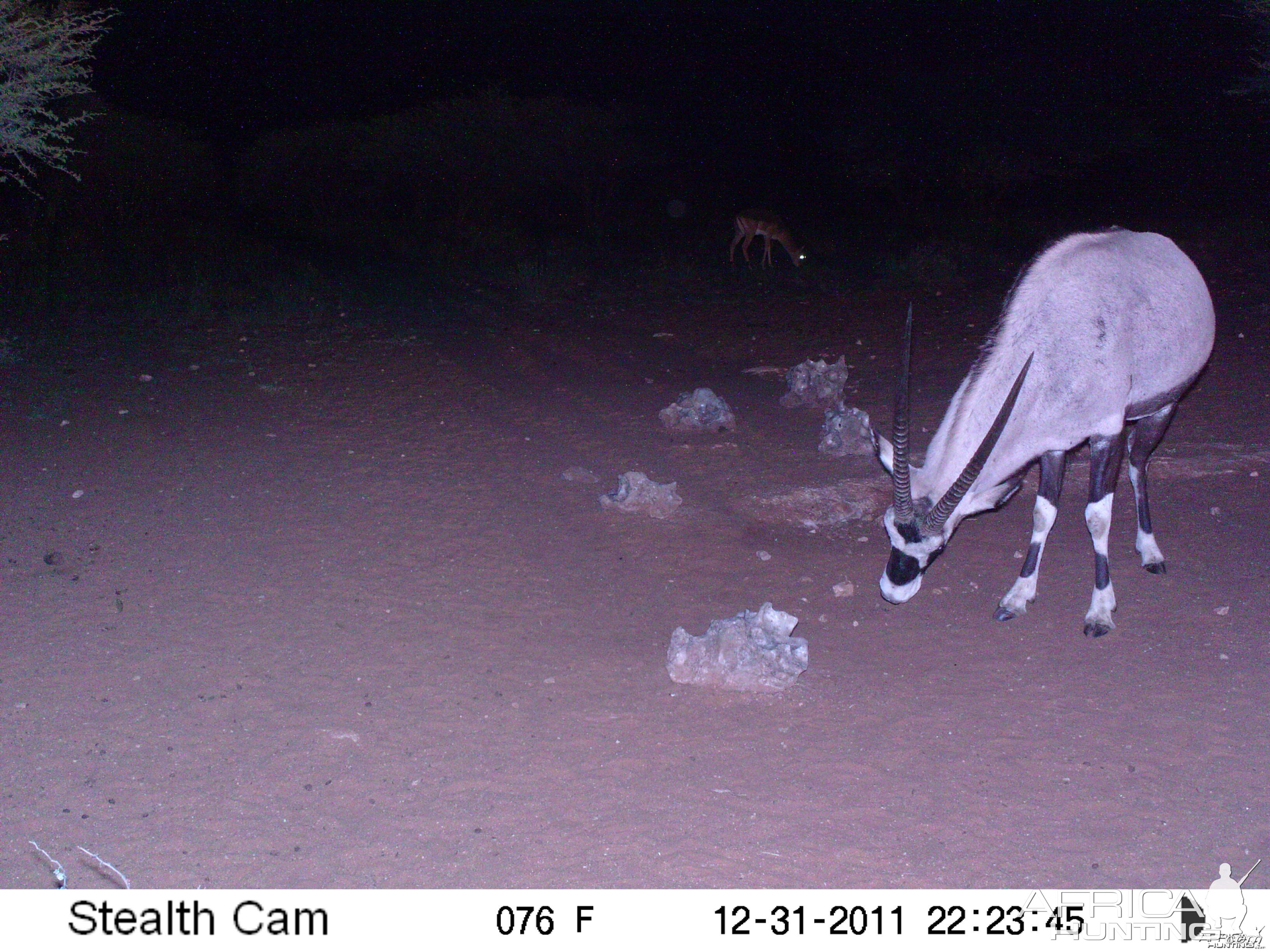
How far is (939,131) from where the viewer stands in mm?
25000

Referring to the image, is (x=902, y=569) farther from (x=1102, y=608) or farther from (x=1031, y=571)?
(x=1102, y=608)

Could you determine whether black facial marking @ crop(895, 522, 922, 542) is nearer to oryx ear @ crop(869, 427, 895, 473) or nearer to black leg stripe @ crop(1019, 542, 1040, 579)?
oryx ear @ crop(869, 427, 895, 473)

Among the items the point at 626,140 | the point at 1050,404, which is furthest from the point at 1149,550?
the point at 626,140

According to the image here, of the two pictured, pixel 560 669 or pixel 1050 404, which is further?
pixel 1050 404

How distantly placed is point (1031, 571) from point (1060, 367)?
43.8 inches

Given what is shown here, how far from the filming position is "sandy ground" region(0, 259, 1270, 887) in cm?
377

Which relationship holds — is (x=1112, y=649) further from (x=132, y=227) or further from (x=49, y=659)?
(x=132, y=227)

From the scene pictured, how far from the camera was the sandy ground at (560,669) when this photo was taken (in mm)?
3768

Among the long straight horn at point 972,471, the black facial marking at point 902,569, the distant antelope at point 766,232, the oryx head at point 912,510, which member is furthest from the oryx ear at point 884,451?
the distant antelope at point 766,232

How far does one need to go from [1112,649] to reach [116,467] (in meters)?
6.52

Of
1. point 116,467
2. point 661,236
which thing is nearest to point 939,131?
point 661,236

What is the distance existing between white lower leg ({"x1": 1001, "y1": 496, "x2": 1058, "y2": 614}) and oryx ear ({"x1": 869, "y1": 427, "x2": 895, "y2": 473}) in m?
1.02

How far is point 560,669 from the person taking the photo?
4992mm

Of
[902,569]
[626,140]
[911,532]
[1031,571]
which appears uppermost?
[626,140]
